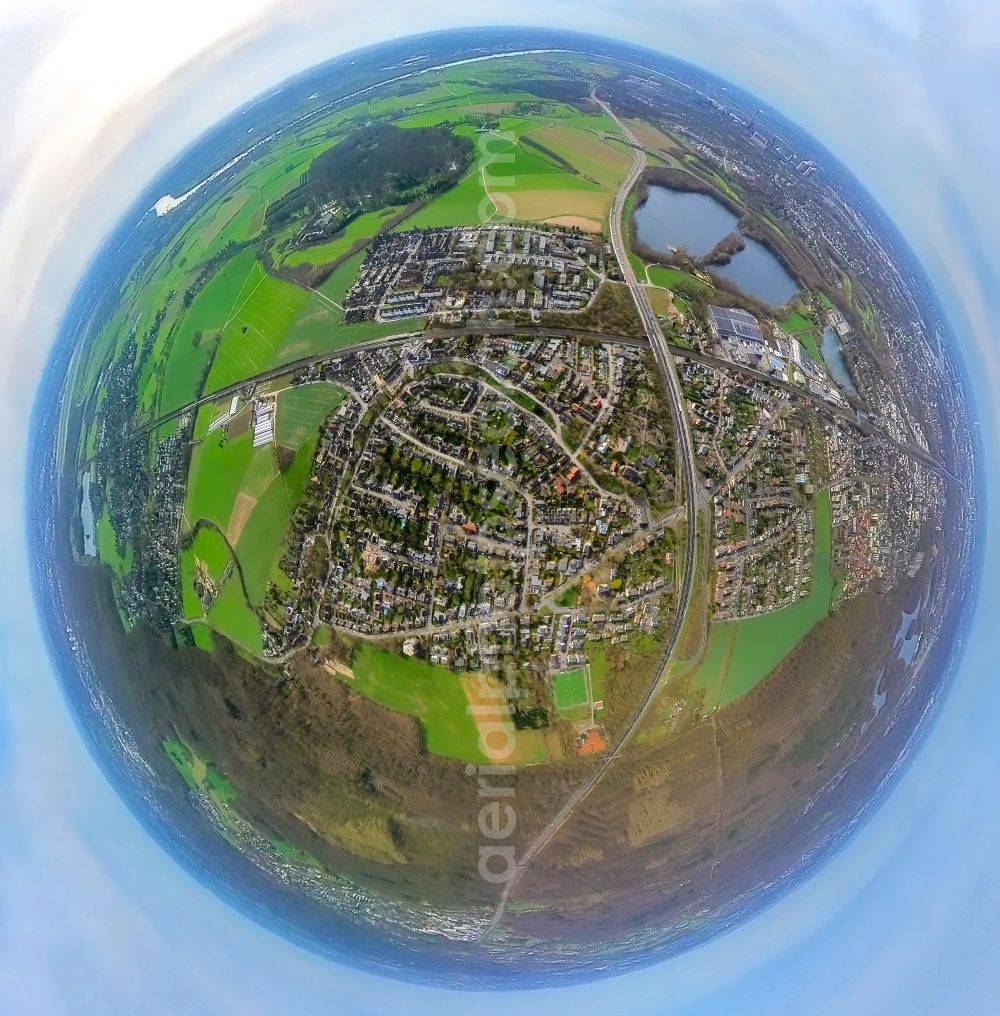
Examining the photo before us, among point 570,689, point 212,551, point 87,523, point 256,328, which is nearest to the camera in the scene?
point 570,689

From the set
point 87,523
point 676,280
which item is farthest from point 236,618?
point 676,280

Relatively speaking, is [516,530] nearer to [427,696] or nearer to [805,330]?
[427,696]

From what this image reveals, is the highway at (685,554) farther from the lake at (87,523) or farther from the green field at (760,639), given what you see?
the lake at (87,523)

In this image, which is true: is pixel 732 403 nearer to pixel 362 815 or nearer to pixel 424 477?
pixel 424 477

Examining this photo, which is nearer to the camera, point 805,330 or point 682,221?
point 805,330

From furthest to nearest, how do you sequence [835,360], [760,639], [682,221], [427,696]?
[682,221] < [835,360] < [760,639] < [427,696]

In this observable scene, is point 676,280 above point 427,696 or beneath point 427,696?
above

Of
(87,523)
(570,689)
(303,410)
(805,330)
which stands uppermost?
(87,523)

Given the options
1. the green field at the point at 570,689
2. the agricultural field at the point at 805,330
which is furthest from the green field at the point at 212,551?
the agricultural field at the point at 805,330
